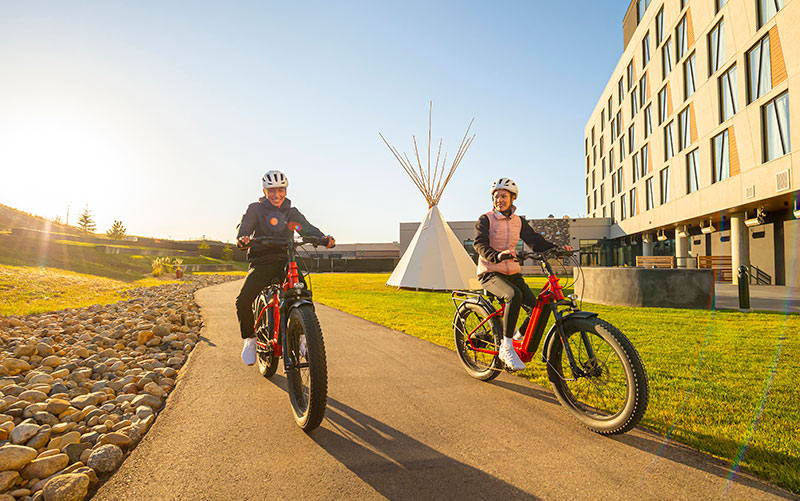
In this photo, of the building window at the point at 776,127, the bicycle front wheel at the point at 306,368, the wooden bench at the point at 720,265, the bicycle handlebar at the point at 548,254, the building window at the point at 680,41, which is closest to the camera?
the bicycle front wheel at the point at 306,368

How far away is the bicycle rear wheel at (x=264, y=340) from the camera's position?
13.9 ft

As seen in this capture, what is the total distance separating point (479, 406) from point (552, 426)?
0.68 m

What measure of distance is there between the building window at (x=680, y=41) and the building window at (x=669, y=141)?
150 inches

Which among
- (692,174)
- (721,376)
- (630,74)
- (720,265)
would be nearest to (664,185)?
(692,174)

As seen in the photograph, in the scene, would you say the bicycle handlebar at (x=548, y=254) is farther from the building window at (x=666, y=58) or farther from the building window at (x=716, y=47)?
the building window at (x=666, y=58)

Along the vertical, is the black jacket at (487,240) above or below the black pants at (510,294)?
above

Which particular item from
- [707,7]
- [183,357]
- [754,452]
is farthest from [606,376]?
[707,7]

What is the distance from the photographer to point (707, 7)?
2117cm

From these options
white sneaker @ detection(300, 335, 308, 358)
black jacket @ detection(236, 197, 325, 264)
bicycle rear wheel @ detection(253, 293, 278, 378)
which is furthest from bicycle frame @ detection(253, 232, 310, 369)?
black jacket @ detection(236, 197, 325, 264)

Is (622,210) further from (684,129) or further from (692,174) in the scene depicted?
(692,174)

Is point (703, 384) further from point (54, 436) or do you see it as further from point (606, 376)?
point (54, 436)

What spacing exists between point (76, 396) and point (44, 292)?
10.8 metres

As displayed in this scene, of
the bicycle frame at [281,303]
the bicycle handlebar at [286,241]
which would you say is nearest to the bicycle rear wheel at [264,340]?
the bicycle frame at [281,303]

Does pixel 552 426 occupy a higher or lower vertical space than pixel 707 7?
lower
